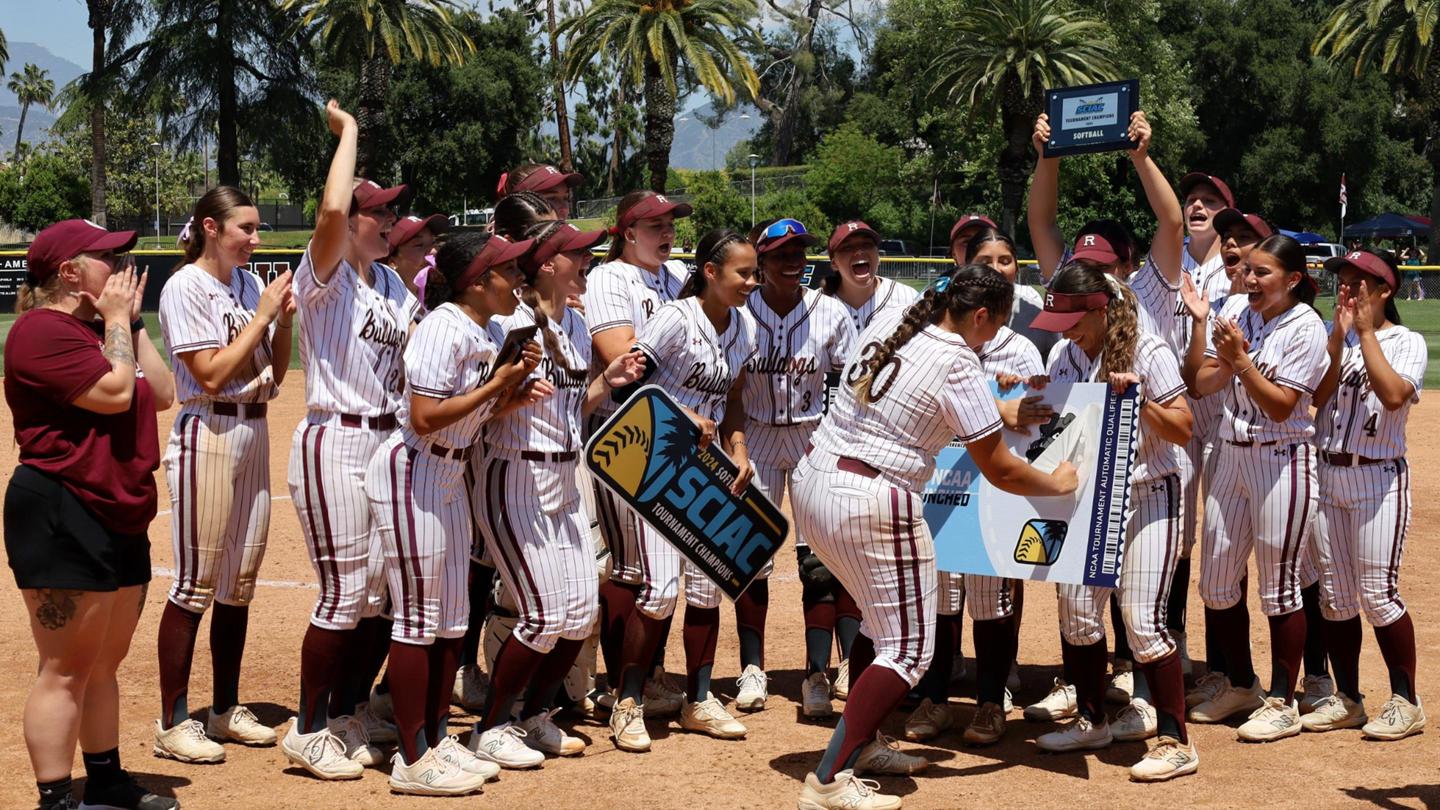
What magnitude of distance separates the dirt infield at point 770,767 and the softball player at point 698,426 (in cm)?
14

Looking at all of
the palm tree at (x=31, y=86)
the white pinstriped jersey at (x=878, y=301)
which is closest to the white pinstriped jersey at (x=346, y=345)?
the white pinstriped jersey at (x=878, y=301)

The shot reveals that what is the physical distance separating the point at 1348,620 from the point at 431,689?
373 centimetres

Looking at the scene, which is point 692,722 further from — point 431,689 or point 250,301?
point 250,301

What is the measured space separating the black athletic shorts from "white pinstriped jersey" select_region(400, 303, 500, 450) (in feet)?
3.47

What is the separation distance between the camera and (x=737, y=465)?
5.70 m

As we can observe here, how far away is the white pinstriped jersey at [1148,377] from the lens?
5.29 metres

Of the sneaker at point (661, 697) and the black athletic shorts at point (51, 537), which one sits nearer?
the black athletic shorts at point (51, 537)

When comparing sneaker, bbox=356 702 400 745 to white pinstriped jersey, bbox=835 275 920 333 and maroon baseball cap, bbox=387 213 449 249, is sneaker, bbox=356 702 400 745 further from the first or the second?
white pinstriped jersey, bbox=835 275 920 333

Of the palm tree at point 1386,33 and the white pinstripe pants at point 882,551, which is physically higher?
the palm tree at point 1386,33

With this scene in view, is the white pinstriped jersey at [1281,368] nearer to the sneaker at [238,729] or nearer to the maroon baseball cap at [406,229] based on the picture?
the maroon baseball cap at [406,229]

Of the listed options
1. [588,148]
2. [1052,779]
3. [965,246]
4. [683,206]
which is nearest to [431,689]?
[1052,779]

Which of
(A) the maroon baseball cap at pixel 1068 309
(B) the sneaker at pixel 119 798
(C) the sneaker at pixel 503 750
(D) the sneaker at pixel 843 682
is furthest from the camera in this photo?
(D) the sneaker at pixel 843 682

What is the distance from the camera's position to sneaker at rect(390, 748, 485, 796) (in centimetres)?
499

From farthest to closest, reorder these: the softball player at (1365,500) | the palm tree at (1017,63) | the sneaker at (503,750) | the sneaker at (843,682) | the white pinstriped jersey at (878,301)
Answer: the palm tree at (1017,63) < the white pinstriped jersey at (878,301) < the sneaker at (843,682) < the softball player at (1365,500) < the sneaker at (503,750)
